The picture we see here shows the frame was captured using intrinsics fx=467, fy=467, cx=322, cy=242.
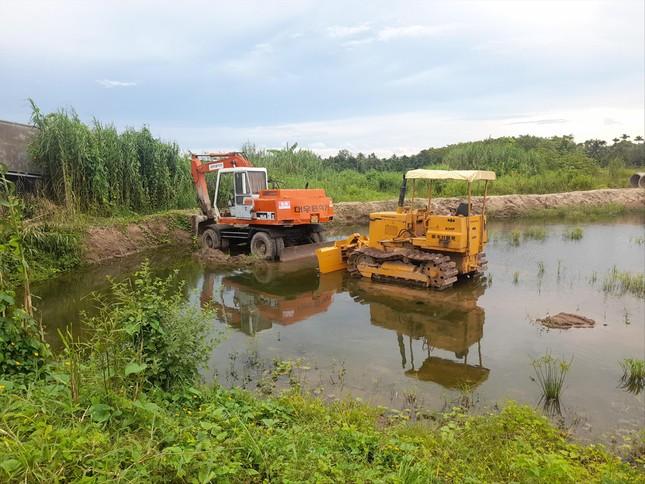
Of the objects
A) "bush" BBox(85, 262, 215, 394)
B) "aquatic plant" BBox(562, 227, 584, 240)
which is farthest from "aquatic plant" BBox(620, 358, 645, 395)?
"aquatic plant" BBox(562, 227, 584, 240)

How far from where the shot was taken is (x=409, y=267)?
927cm

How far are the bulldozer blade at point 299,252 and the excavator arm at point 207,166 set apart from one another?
9.61 ft

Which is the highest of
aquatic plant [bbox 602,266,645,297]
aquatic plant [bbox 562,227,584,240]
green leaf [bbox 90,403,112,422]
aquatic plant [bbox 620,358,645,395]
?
green leaf [bbox 90,403,112,422]

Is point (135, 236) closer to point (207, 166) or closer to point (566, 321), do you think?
point (207, 166)

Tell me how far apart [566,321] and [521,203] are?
16.5m

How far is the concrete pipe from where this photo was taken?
27.5 metres

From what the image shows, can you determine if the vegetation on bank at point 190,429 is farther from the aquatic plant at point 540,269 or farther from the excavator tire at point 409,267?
the aquatic plant at point 540,269

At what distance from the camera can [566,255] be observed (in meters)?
12.2

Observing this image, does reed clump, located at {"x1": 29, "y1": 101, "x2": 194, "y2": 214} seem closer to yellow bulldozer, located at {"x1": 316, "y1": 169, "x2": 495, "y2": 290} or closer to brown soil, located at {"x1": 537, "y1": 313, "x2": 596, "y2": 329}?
yellow bulldozer, located at {"x1": 316, "y1": 169, "x2": 495, "y2": 290}

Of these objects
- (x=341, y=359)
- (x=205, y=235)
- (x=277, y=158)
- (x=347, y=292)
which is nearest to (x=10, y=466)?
(x=341, y=359)

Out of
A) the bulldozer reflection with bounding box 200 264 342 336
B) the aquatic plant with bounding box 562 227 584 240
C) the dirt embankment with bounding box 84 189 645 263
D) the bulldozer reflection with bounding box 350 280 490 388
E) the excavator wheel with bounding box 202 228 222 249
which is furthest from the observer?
the aquatic plant with bounding box 562 227 584 240

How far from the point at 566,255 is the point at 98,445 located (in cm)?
1224

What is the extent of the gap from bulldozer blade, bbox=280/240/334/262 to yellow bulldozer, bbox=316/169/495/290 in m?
1.61

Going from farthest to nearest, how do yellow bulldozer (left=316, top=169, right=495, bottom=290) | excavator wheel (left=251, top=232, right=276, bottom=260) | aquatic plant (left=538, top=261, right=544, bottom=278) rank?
excavator wheel (left=251, top=232, right=276, bottom=260)
aquatic plant (left=538, top=261, right=544, bottom=278)
yellow bulldozer (left=316, top=169, right=495, bottom=290)
